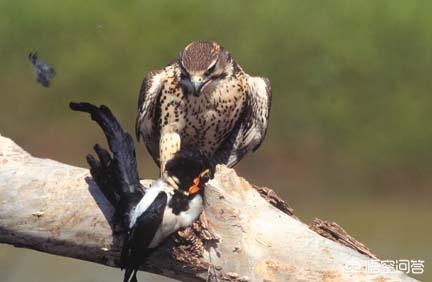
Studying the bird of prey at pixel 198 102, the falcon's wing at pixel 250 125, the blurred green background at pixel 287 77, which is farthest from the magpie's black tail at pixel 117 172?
the blurred green background at pixel 287 77

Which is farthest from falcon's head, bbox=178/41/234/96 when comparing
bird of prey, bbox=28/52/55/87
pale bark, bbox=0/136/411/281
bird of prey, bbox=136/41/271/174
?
bird of prey, bbox=28/52/55/87

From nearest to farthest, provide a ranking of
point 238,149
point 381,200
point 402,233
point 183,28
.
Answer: point 238,149 → point 402,233 → point 381,200 → point 183,28

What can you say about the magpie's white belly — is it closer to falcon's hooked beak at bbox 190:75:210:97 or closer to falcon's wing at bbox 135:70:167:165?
falcon's hooked beak at bbox 190:75:210:97

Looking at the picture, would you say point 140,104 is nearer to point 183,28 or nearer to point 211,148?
point 211,148

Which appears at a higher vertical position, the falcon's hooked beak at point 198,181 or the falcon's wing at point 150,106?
the falcon's wing at point 150,106

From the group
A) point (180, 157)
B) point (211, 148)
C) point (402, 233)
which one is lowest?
point (180, 157)

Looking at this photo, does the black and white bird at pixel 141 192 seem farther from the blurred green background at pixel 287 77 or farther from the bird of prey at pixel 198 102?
the blurred green background at pixel 287 77

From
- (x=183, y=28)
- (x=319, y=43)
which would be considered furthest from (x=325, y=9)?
(x=183, y=28)
